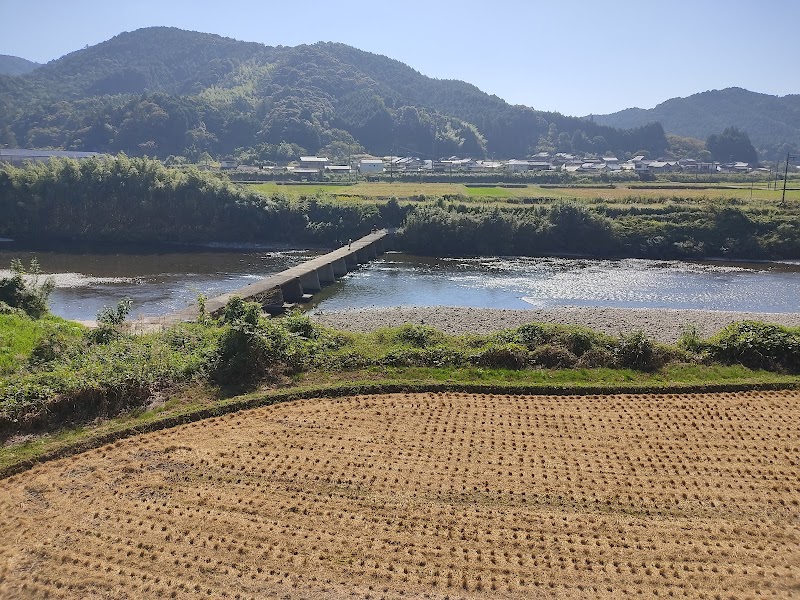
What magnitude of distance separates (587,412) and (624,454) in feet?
8.15

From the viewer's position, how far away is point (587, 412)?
17.0m

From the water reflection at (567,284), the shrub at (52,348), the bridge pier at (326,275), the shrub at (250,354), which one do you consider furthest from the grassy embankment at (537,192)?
the shrub at (52,348)

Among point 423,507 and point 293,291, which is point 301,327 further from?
point 293,291

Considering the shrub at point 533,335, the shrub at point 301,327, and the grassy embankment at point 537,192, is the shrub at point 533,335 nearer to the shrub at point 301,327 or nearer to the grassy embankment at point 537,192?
the shrub at point 301,327

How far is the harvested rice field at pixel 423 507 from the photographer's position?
1023 cm

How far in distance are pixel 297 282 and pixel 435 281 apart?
34.7 ft

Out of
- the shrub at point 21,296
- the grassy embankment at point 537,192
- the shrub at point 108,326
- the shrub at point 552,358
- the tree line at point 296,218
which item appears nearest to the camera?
the shrub at point 552,358

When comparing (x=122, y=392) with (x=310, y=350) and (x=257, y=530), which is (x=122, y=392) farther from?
(x=257, y=530)

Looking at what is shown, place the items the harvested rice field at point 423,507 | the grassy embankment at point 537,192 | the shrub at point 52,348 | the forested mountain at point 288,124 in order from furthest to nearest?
the forested mountain at point 288,124, the grassy embankment at point 537,192, the shrub at point 52,348, the harvested rice field at point 423,507

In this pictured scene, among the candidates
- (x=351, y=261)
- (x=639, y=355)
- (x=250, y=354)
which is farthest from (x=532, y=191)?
(x=250, y=354)

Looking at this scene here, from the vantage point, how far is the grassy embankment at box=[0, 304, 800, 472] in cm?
1609

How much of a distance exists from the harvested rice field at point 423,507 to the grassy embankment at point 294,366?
1.34 m

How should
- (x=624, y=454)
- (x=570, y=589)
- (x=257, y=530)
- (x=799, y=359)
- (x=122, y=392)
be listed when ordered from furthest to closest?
1. (x=799, y=359)
2. (x=122, y=392)
3. (x=624, y=454)
4. (x=257, y=530)
5. (x=570, y=589)

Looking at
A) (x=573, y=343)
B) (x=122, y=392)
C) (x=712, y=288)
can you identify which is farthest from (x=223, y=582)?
(x=712, y=288)
